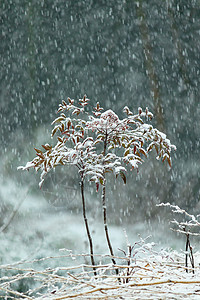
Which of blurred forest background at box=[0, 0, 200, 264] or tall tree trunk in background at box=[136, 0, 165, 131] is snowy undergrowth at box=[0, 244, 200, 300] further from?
tall tree trunk in background at box=[136, 0, 165, 131]

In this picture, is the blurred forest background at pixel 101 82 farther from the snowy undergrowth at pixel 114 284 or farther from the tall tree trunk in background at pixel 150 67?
the snowy undergrowth at pixel 114 284

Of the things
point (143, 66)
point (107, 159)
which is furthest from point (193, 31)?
point (107, 159)

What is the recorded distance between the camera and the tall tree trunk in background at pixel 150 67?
3316mm

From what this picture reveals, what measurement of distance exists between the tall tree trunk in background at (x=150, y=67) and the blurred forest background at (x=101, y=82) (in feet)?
0.03

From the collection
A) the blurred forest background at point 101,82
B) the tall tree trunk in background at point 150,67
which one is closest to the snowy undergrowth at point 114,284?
the blurred forest background at point 101,82

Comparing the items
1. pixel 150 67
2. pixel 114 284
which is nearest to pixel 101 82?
pixel 150 67

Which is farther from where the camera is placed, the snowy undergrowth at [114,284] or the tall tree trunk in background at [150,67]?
the tall tree trunk in background at [150,67]

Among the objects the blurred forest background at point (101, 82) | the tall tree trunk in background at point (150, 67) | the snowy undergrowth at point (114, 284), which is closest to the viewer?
the snowy undergrowth at point (114, 284)

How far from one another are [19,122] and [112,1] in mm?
1727

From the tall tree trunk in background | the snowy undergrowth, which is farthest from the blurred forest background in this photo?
the snowy undergrowth

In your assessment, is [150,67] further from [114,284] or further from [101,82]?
[114,284]

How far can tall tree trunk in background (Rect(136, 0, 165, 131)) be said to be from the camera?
3316mm

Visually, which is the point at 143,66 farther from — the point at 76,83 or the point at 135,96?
the point at 76,83

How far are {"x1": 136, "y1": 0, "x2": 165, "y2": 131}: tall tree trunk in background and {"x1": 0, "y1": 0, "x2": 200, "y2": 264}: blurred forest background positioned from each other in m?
0.01
